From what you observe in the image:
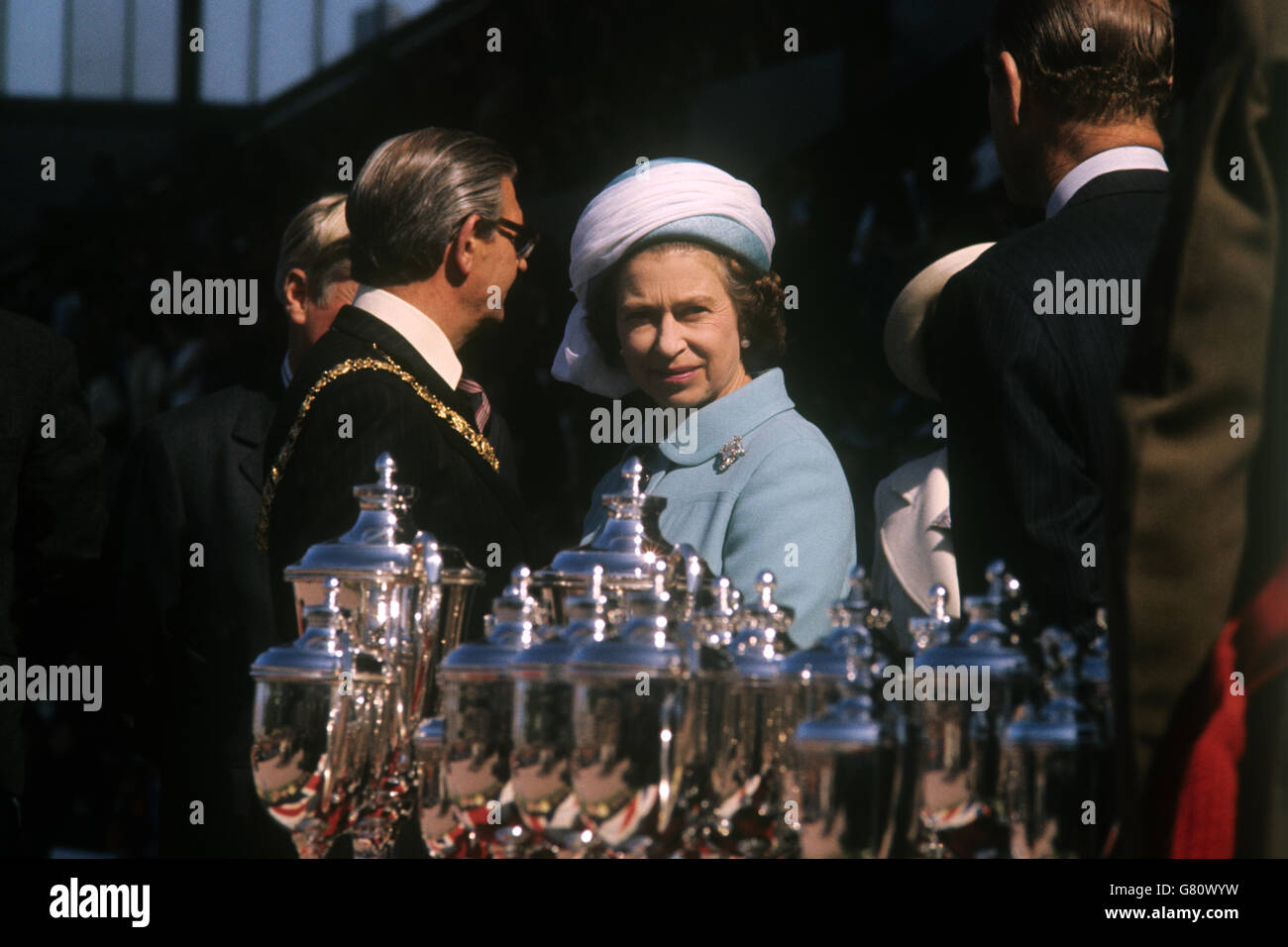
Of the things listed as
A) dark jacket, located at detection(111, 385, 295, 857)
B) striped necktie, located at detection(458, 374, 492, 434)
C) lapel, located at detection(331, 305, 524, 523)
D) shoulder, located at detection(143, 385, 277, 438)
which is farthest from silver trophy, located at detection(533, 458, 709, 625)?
shoulder, located at detection(143, 385, 277, 438)

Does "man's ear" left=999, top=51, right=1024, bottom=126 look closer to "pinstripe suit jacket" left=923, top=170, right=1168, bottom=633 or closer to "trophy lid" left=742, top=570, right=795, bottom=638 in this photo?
"pinstripe suit jacket" left=923, top=170, right=1168, bottom=633

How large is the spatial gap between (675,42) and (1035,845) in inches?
182

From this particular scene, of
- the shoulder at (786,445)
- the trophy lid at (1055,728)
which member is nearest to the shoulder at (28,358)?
the shoulder at (786,445)

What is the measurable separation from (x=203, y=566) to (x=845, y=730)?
2281mm

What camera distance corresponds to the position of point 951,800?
3.90 feet

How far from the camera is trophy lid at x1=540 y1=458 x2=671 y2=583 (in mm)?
1383

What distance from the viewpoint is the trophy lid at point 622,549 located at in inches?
54.4

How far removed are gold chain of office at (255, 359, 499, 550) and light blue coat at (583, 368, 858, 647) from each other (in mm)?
189

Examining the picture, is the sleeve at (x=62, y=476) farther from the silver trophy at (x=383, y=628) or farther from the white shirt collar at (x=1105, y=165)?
the white shirt collar at (x=1105, y=165)

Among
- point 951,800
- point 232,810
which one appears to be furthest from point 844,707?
point 232,810

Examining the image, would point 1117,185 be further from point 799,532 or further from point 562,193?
point 562,193

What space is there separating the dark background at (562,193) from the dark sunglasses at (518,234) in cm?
125

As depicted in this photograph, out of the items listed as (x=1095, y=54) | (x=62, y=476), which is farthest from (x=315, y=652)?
(x=62, y=476)
